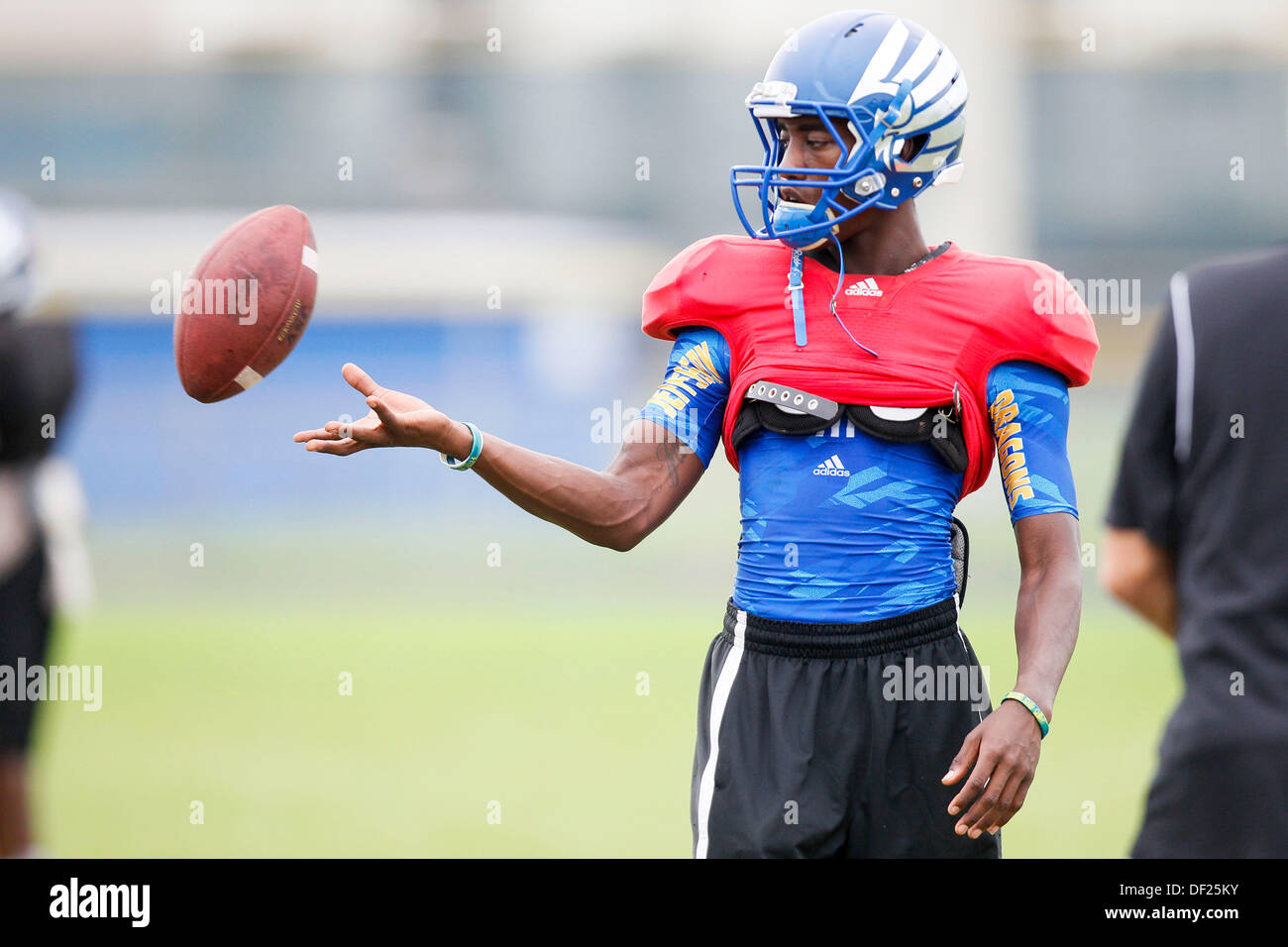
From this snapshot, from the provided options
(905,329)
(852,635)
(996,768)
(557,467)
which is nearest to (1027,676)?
(996,768)

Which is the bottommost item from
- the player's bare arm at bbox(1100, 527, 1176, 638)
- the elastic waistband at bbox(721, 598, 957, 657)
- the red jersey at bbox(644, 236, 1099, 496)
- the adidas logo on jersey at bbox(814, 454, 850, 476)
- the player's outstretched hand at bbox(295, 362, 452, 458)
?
the elastic waistband at bbox(721, 598, 957, 657)

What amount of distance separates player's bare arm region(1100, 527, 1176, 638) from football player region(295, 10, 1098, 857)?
0.96 feet

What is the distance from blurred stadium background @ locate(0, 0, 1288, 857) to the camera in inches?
261

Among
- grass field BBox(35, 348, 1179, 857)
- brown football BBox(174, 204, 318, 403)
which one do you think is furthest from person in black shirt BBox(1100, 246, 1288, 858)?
grass field BBox(35, 348, 1179, 857)

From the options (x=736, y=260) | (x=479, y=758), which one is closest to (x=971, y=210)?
(x=479, y=758)

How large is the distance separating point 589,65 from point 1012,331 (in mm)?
20578

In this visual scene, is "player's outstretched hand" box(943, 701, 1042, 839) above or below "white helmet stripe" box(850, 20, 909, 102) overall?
below

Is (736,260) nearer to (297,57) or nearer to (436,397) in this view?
(436,397)

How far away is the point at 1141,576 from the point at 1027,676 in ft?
1.19

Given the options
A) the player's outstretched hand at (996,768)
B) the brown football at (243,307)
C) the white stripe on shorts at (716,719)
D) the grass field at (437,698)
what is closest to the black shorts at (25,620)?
the grass field at (437,698)

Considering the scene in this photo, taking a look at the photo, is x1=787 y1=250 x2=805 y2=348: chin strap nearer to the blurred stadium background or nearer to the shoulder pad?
the shoulder pad

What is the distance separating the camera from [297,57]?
71.7 ft

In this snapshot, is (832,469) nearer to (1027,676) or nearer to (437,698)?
(1027,676)

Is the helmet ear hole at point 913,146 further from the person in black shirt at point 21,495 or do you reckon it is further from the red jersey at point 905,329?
the person in black shirt at point 21,495
